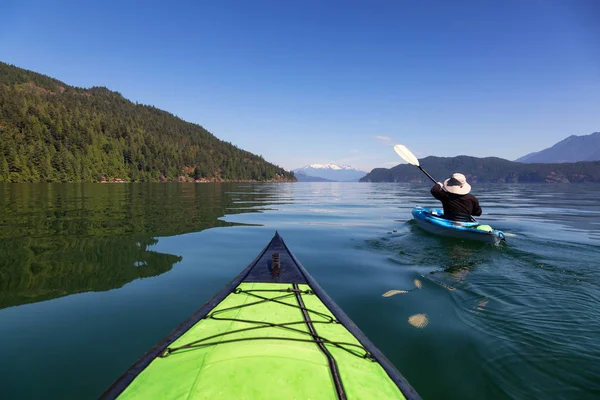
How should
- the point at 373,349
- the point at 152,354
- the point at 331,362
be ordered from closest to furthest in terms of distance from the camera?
the point at 331,362, the point at 152,354, the point at 373,349

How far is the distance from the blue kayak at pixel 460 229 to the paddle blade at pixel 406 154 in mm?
4385

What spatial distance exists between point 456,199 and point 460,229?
4.39 feet

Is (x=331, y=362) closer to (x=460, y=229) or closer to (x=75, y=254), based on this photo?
(x=75, y=254)

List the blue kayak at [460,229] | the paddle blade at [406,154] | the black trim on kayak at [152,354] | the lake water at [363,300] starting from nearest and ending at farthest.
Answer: the black trim on kayak at [152,354] → the lake water at [363,300] → the blue kayak at [460,229] → the paddle blade at [406,154]

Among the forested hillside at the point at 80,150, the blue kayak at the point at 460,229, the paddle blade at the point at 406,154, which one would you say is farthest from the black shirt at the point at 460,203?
the forested hillside at the point at 80,150

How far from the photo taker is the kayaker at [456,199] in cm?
1254

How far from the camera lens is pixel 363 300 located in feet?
22.3

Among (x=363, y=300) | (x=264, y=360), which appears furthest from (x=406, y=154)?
(x=264, y=360)

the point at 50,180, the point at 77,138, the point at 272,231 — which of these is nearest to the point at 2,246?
the point at 272,231

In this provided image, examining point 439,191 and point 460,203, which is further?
point 460,203

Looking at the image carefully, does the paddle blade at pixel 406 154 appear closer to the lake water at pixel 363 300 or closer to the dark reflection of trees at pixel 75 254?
the lake water at pixel 363 300

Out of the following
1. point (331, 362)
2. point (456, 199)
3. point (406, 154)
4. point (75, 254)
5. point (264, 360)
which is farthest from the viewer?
point (406, 154)

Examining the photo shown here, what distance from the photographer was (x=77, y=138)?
367ft

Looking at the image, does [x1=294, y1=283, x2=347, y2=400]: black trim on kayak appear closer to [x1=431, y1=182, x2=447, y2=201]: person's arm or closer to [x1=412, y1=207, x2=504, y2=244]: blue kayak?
[x1=412, y1=207, x2=504, y2=244]: blue kayak
